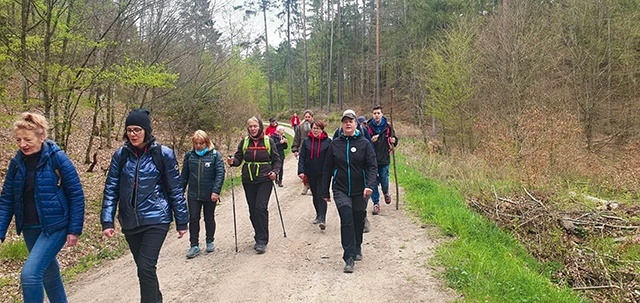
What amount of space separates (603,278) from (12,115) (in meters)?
10.8

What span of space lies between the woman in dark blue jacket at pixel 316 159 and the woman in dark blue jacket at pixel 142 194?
12.4ft

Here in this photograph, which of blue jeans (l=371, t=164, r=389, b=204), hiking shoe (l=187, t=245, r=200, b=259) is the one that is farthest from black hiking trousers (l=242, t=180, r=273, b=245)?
blue jeans (l=371, t=164, r=389, b=204)

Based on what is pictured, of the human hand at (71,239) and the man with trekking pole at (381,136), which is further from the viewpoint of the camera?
the man with trekking pole at (381,136)

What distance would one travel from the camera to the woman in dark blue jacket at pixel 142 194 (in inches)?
158

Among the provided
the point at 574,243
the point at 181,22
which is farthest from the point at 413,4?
the point at 574,243

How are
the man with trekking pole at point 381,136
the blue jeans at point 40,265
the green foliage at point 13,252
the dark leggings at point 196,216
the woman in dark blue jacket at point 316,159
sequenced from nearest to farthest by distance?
the blue jeans at point 40,265
the dark leggings at point 196,216
the green foliage at point 13,252
the woman in dark blue jacket at point 316,159
the man with trekking pole at point 381,136

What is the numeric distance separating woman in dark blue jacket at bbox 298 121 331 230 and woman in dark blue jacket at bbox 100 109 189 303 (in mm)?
3779

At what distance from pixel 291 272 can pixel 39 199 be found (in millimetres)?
3070

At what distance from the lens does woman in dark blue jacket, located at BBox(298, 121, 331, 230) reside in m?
7.81

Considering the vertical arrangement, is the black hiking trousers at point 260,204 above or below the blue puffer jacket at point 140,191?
below

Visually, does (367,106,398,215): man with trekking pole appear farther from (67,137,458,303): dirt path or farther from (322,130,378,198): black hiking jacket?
(322,130,378,198): black hiking jacket

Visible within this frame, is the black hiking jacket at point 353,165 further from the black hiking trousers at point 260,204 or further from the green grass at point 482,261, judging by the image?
the green grass at point 482,261

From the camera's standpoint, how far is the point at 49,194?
12.5 feet

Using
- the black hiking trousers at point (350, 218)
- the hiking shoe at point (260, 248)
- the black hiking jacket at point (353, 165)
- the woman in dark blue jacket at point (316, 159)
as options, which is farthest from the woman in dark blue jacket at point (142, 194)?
the woman in dark blue jacket at point (316, 159)
